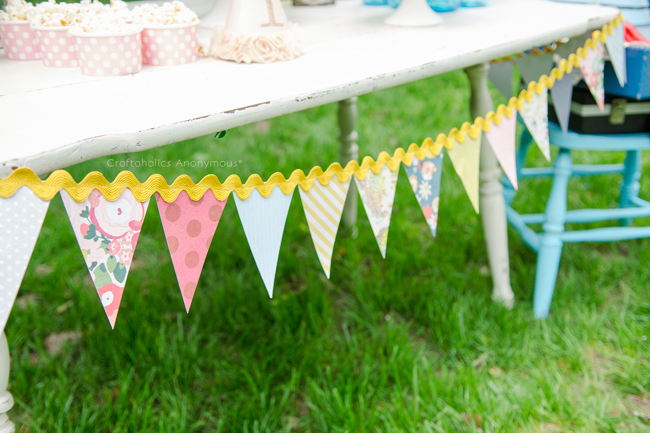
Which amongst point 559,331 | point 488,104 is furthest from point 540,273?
point 488,104

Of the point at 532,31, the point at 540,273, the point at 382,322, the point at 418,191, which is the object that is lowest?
the point at 382,322

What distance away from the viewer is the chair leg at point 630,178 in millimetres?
1725

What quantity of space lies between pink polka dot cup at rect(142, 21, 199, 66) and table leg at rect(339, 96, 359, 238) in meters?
0.81

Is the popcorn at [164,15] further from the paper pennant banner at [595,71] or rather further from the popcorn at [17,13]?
the paper pennant banner at [595,71]

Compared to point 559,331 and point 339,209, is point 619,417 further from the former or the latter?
point 339,209

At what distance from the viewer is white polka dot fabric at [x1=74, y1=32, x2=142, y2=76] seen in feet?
2.74

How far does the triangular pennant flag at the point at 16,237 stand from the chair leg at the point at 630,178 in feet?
5.66

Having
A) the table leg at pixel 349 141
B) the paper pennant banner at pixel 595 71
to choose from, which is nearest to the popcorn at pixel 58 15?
the table leg at pixel 349 141

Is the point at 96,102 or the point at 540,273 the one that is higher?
the point at 96,102

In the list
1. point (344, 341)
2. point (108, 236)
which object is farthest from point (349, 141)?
point (108, 236)

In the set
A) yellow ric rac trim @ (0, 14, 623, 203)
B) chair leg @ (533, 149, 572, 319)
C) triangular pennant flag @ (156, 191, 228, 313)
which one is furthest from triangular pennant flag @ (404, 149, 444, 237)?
chair leg @ (533, 149, 572, 319)

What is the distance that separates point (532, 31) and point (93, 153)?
96 cm

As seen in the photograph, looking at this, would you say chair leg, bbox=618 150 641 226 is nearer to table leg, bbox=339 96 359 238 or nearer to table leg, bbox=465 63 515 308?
table leg, bbox=465 63 515 308

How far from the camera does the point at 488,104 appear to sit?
1315 millimetres
